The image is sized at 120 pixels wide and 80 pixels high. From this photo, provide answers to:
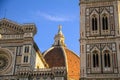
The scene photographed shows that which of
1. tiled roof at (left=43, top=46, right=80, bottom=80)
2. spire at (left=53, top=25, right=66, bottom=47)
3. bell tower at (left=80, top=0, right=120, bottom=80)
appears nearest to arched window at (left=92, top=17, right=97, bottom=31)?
bell tower at (left=80, top=0, right=120, bottom=80)

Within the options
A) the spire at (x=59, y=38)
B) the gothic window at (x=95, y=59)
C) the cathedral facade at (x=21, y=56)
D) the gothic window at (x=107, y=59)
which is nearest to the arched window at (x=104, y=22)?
the gothic window at (x=107, y=59)

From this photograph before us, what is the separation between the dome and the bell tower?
17.6 m

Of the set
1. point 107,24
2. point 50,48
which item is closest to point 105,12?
point 107,24

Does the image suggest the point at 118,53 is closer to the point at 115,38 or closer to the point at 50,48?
the point at 115,38

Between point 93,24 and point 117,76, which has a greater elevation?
point 93,24

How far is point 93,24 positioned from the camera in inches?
1346

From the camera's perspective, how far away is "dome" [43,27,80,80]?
5225 centimetres

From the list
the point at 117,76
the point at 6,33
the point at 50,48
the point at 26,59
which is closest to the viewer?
the point at 117,76

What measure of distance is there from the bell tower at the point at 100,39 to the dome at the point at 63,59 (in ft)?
57.8

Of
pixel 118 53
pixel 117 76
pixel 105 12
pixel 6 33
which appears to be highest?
pixel 105 12

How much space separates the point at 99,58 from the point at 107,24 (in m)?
4.05

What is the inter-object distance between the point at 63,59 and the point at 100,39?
844 inches

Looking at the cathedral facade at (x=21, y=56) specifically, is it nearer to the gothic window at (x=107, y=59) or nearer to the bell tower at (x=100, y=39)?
the bell tower at (x=100, y=39)

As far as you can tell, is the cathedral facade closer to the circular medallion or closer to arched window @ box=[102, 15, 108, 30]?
the circular medallion
